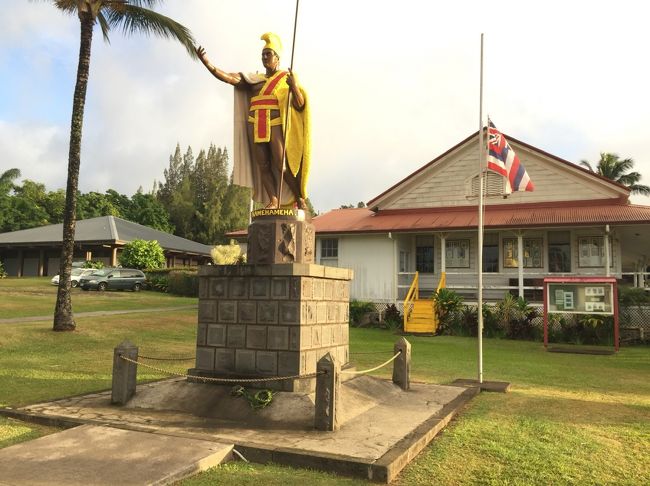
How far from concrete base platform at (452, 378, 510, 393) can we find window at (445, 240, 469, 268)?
13.1 meters

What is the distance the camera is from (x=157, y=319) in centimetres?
1898

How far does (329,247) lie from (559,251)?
9232mm

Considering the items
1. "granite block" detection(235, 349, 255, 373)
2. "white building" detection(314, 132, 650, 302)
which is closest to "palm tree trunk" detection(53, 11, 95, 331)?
"granite block" detection(235, 349, 255, 373)

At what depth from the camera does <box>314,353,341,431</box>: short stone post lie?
5.84m

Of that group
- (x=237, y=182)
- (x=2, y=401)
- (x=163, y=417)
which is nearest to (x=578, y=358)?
(x=237, y=182)

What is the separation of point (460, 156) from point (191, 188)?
159 ft

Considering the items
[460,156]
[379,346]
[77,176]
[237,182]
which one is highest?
[460,156]

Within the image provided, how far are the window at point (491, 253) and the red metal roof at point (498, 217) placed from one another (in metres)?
1.16

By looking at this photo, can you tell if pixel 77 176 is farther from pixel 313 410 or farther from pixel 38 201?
pixel 38 201

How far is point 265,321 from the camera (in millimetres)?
6969

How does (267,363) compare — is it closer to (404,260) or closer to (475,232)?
(475,232)

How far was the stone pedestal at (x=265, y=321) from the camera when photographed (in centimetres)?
681

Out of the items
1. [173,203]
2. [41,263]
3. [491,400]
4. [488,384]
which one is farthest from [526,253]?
[173,203]

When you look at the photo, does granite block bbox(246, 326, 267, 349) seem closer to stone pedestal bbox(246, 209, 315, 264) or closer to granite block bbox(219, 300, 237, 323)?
granite block bbox(219, 300, 237, 323)
